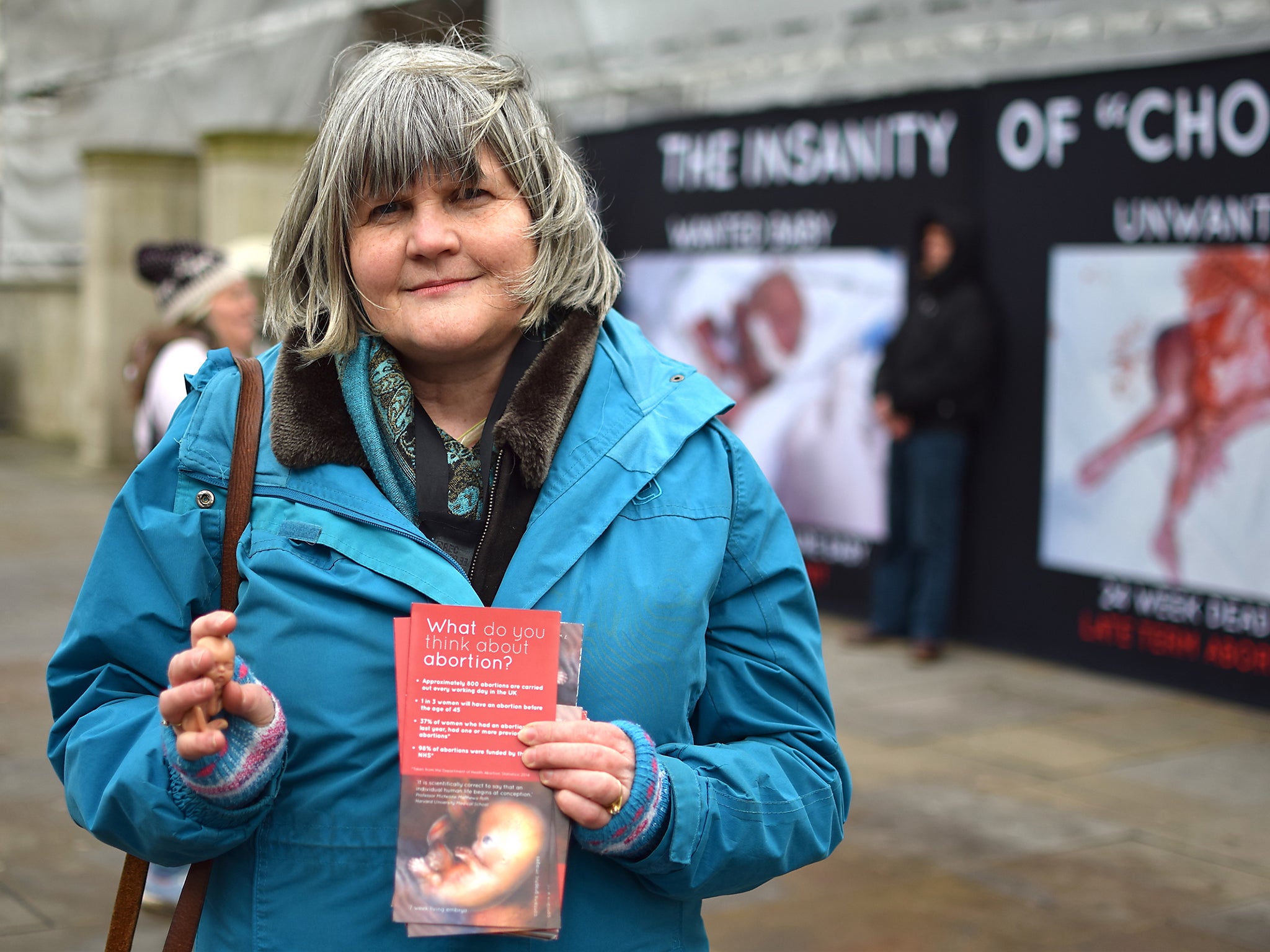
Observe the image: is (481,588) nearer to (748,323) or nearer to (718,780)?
(718,780)

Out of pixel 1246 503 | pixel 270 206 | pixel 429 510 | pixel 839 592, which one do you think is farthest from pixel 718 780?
pixel 270 206

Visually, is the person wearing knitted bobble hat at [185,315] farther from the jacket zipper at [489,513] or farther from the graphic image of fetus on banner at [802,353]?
the graphic image of fetus on banner at [802,353]

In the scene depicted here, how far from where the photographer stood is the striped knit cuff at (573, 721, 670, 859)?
64.0 inches

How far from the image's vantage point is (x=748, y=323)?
885 cm

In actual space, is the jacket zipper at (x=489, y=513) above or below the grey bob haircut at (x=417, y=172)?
below

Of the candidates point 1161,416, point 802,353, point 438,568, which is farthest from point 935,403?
point 438,568

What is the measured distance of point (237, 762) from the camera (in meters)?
1.59

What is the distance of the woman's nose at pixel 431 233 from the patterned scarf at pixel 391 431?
0.53 feet

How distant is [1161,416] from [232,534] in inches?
229

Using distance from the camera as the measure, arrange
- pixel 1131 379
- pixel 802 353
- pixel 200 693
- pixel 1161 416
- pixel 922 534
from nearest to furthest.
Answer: pixel 200 693, pixel 1161 416, pixel 1131 379, pixel 922 534, pixel 802 353

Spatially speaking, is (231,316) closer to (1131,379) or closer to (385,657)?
(385,657)

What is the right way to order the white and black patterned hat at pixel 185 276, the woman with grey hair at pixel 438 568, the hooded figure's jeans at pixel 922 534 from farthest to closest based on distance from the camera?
the hooded figure's jeans at pixel 922 534 < the white and black patterned hat at pixel 185 276 < the woman with grey hair at pixel 438 568

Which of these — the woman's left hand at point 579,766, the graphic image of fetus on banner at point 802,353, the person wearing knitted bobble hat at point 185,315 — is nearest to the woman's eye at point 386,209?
the woman's left hand at point 579,766

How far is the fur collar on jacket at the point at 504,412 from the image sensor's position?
1.77m
